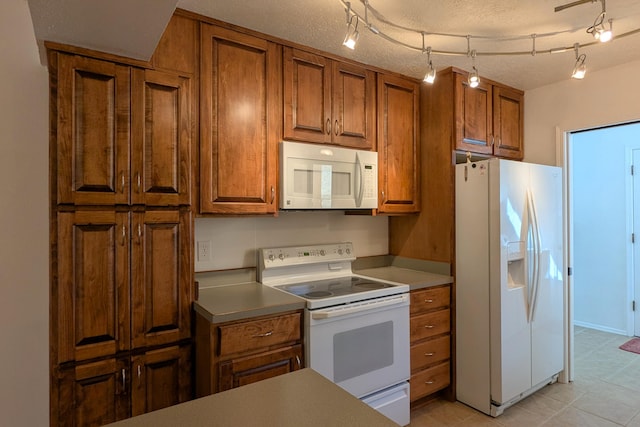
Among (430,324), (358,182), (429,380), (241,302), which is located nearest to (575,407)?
(429,380)

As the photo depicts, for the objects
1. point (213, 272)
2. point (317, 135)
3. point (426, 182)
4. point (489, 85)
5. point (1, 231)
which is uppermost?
point (489, 85)

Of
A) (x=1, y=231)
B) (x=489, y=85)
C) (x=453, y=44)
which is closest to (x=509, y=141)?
(x=489, y=85)

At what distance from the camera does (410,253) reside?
3016 millimetres

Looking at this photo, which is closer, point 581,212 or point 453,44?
point 453,44

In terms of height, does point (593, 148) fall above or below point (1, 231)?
above

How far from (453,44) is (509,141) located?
1.22 metres

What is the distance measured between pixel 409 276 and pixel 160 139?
6.20 feet

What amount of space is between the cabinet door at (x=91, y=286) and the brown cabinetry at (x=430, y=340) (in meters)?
1.71

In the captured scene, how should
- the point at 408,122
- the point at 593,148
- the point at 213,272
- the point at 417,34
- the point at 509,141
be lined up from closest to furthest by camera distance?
the point at 417,34, the point at 213,272, the point at 408,122, the point at 509,141, the point at 593,148

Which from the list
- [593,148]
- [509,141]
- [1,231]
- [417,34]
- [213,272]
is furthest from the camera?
[593,148]

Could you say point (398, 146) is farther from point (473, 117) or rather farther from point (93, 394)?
point (93, 394)

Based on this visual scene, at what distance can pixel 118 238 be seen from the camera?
1.62m

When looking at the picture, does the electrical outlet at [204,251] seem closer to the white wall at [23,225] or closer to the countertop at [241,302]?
the countertop at [241,302]

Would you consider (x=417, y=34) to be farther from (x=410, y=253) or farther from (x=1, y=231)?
(x=1, y=231)
